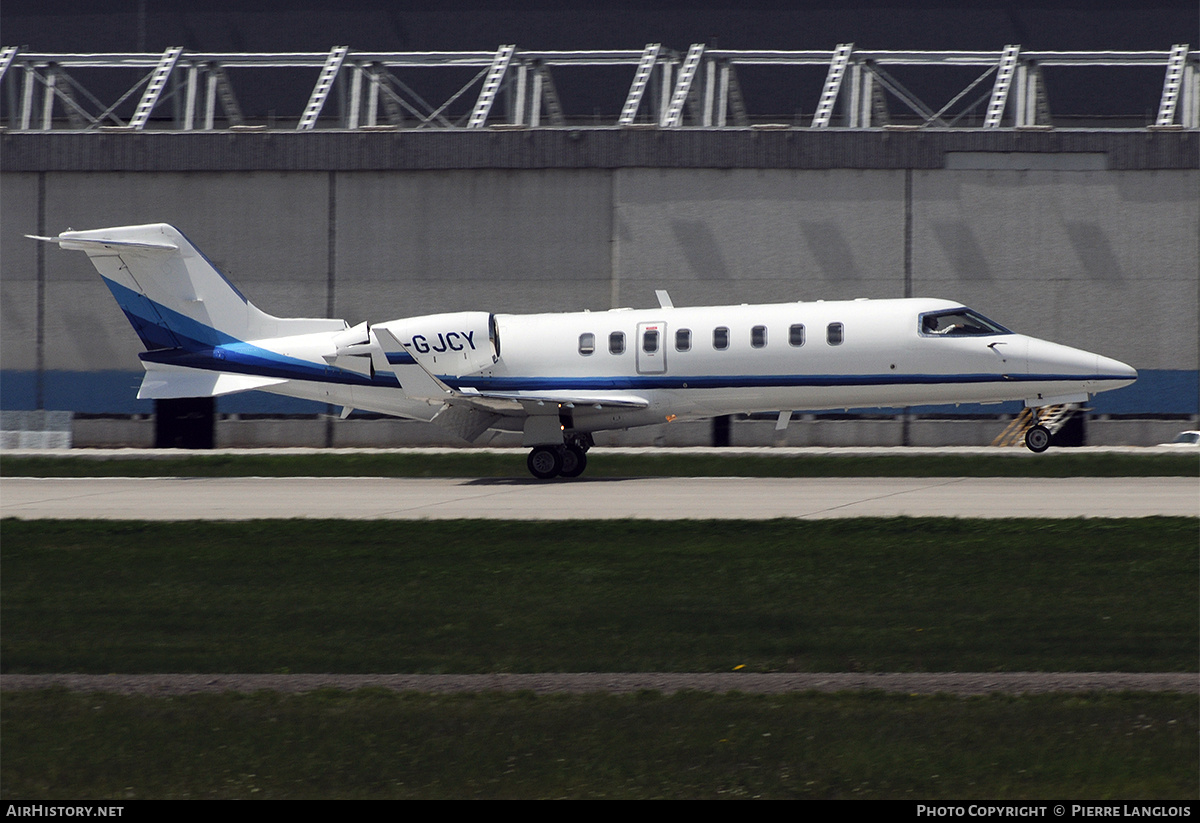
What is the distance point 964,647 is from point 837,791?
3765mm

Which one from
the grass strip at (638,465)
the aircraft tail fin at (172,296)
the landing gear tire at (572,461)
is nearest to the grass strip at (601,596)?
A: the landing gear tire at (572,461)

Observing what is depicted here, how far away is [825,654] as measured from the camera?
10664 millimetres

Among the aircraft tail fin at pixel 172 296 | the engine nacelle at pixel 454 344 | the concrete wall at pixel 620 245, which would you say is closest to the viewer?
the engine nacelle at pixel 454 344

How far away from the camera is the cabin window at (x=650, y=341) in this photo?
25.6 meters

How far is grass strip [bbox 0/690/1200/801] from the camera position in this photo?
24.6ft

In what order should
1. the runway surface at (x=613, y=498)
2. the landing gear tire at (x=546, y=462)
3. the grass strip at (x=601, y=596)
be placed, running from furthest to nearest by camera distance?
the landing gear tire at (x=546, y=462) < the runway surface at (x=613, y=498) < the grass strip at (x=601, y=596)

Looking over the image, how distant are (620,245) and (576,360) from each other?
11.8 meters

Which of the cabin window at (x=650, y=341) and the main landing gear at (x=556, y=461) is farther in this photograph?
the cabin window at (x=650, y=341)

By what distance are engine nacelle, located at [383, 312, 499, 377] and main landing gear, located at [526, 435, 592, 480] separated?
229cm

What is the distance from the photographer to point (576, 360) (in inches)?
1024

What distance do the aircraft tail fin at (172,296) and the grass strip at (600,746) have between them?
18.3m

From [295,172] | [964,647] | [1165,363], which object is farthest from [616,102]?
[964,647]

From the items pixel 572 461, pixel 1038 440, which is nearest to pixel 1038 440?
pixel 1038 440

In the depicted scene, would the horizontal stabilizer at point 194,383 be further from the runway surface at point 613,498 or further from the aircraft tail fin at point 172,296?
the runway surface at point 613,498
